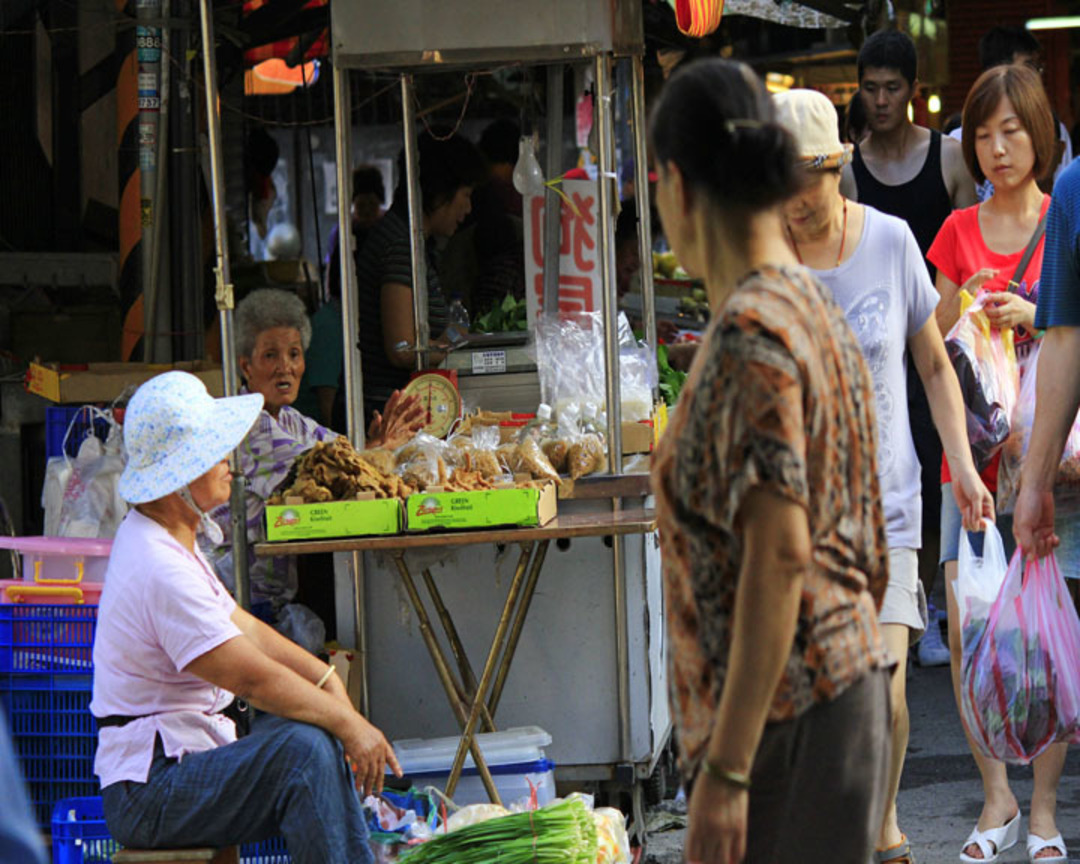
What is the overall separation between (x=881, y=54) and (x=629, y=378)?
162 cm

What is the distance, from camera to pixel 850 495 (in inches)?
94.2

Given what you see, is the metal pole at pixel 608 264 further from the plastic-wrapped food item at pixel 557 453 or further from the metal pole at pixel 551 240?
the metal pole at pixel 551 240

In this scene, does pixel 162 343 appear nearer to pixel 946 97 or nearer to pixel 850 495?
pixel 850 495

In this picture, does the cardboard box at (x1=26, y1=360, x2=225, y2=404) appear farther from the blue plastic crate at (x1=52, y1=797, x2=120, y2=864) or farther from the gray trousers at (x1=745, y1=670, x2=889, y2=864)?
the gray trousers at (x1=745, y1=670, x2=889, y2=864)

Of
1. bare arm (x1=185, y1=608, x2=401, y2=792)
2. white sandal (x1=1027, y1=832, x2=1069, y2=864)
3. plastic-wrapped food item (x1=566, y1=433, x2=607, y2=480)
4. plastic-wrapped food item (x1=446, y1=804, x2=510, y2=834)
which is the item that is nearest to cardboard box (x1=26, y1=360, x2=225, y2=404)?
plastic-wrapped food item (x1=566, y1=433, x2=607, y2=480)

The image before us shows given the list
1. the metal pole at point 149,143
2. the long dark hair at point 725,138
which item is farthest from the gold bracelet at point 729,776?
the metal pole at point 149,143

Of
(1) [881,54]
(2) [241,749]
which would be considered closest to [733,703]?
(2) [241,749]

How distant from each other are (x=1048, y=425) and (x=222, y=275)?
2.16 m

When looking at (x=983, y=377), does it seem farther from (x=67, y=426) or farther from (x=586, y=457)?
(x=67, y=426)

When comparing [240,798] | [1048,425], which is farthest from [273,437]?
[1048,425]

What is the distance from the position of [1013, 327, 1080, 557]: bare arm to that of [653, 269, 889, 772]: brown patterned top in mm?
1831

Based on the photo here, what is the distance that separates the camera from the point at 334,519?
437cm

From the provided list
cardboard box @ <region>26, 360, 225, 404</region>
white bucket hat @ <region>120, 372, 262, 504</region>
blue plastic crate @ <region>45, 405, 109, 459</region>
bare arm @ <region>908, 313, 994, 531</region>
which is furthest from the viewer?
cardboard box @ <region>26, 360, 225, 404</region>

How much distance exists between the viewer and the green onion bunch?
403 centimetres
